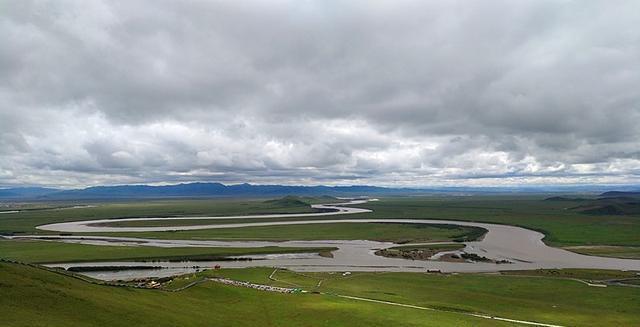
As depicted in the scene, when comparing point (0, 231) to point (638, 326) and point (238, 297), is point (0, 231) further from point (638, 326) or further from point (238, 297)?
point (638, 326)

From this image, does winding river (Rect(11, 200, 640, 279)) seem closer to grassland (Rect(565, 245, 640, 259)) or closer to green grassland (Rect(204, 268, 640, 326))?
grassland (Rect(565, 245, 640, 259))

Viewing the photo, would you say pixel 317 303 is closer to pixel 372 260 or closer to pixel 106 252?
pixel 372 260

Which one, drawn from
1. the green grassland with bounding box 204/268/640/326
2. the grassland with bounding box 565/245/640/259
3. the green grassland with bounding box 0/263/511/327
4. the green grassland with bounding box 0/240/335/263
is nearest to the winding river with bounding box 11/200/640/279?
the grassland with bounding box 565/245/640/259

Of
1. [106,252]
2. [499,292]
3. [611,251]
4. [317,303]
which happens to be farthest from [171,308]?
[611,251]

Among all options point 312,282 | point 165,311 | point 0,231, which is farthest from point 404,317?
point 0,231

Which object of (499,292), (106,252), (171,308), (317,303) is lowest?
(106,252)

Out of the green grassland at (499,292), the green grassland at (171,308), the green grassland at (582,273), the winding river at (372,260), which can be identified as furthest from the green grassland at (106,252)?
the green grassland at (171,308)
